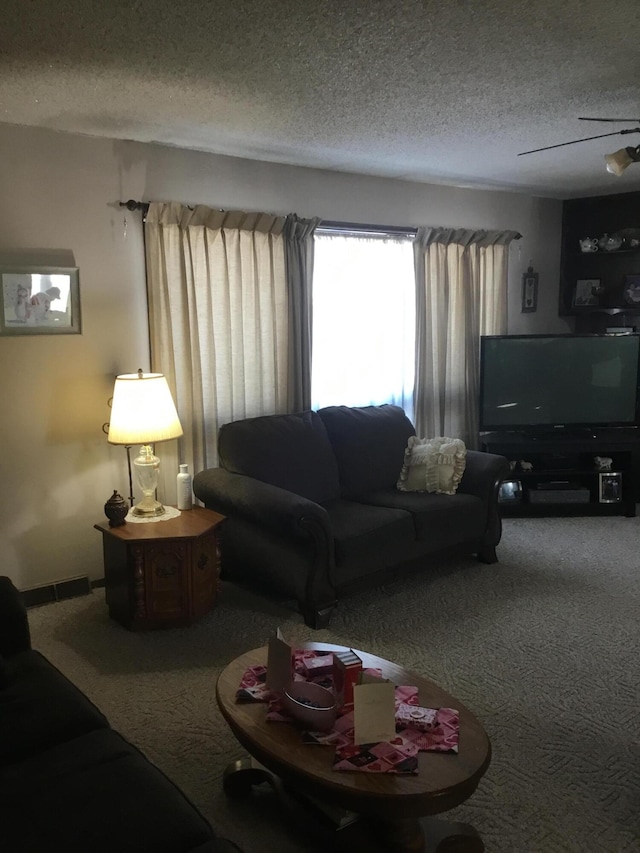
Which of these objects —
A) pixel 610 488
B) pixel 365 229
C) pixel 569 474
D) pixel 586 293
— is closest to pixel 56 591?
pixel 365 229

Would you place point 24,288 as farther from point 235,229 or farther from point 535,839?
point 535,839

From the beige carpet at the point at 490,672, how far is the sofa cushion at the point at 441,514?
235 mm

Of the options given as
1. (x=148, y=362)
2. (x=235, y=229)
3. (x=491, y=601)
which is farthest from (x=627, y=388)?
(x=148, y=362)

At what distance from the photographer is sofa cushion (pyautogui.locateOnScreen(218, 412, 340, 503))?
148 inches

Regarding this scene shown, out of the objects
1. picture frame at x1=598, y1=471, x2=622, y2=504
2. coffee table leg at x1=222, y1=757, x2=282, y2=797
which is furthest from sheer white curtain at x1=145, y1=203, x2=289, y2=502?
picture frame at x1=598, y1=471, x2=622, y2=504

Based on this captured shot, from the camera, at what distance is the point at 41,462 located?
3.46 metres

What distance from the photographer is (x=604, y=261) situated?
5.59m

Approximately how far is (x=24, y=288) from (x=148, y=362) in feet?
2.45

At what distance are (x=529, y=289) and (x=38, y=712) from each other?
4.84 metres

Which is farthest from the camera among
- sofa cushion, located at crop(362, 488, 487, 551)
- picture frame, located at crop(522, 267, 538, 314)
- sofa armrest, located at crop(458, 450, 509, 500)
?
picture frame, located at crop(522, 267, 538, 314)

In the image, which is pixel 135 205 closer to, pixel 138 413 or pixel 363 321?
pixel 138 413

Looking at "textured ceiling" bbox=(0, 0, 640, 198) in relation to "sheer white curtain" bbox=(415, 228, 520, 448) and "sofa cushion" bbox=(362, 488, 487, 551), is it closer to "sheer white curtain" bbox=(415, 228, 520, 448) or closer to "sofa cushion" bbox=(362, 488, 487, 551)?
"sheer white curtain" bbox=(415, 228, 520, 448)

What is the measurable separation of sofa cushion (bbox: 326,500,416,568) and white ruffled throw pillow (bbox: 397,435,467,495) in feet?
1.33

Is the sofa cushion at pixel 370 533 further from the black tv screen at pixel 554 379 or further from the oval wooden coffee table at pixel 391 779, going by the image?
the black tv screen at pixel 554 379
